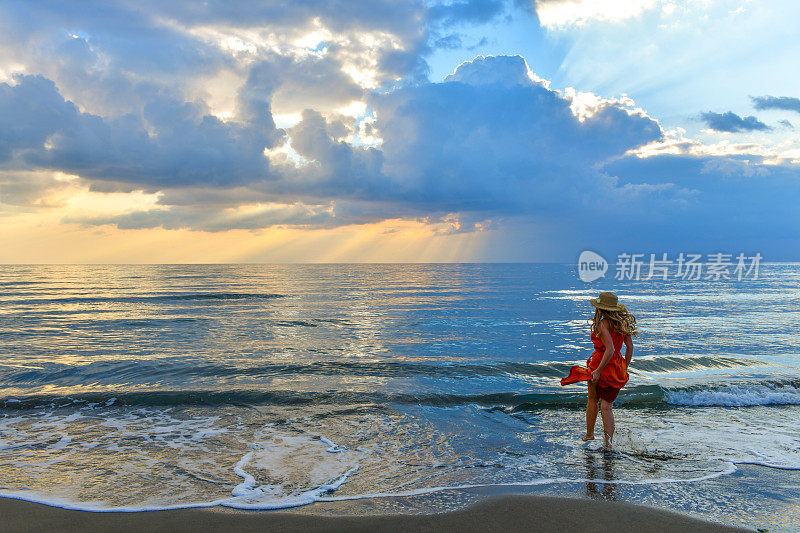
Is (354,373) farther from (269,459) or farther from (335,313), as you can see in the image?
(335,313)

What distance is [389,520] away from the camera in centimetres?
490

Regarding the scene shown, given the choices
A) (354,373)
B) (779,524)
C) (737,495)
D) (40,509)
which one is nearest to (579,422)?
(737,495)

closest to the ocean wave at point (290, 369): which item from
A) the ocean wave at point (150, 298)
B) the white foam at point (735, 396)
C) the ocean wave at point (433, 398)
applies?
the ocean wave at point (433, 398)

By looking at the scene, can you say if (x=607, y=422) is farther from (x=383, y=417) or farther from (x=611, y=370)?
(x=383, y=417)

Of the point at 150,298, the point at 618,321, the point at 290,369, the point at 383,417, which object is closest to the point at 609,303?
the point at 618,321

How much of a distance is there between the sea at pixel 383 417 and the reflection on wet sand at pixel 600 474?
3 centimetres

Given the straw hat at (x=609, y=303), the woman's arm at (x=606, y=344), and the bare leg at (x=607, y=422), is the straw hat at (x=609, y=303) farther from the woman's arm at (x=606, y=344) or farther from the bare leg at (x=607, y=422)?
the bare leg at (x=607, y=422)

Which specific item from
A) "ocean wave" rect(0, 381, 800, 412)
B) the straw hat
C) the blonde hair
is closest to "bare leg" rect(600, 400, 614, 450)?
the blonde hair

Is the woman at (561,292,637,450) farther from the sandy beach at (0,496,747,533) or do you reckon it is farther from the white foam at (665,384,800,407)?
the white foam at (665,384,800,407)

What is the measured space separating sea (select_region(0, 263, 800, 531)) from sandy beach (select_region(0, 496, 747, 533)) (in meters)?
0.26

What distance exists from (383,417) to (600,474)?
433cm

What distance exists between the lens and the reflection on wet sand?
5.57m

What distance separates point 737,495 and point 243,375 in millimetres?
11304

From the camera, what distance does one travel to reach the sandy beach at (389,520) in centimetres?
477
